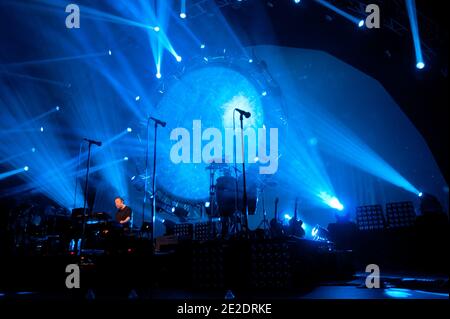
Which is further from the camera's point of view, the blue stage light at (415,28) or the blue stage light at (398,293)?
the blue stage light at (415,28)

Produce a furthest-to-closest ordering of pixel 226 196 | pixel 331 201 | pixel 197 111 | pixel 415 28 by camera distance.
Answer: pixel 197 111 < pixel 331 201 < pixel 226 196 < pixel 415 28

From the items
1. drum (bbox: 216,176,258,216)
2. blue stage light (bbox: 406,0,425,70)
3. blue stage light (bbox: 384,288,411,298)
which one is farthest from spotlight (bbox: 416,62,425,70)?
blue stage light (bbox: 384,288,411,298)

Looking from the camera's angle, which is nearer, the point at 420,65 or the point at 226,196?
the point at 420,65

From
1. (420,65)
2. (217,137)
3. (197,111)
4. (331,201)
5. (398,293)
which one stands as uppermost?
(197,111)

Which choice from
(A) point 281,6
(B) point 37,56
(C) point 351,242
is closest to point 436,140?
(C) point 351,242

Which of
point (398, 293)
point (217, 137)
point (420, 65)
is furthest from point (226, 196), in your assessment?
point (420, 65)

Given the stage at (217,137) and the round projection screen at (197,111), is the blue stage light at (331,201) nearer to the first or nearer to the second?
the stage at (217,137)

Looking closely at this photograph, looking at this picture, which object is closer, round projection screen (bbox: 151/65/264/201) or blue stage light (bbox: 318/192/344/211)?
blue stage light (bbox: 318/192/344/211)

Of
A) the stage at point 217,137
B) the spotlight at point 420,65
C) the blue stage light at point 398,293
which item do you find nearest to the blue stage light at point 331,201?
the stage at point 217,137

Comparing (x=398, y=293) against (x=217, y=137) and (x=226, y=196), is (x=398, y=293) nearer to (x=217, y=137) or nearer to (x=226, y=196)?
(x=226, y=196)

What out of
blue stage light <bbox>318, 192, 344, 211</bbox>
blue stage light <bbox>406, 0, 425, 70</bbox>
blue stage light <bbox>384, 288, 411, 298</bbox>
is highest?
blue stage light <bbox>406, 0, 425, 70</bbox>

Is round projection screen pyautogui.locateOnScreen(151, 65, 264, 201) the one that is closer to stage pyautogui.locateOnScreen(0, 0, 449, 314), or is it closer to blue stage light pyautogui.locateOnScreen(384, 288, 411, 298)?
stage pyautogui.locateOnScreen(0, 0, 449, 314)

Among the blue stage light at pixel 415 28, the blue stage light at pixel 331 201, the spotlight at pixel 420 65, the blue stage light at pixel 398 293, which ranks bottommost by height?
the blue stage light at pixel 398 293

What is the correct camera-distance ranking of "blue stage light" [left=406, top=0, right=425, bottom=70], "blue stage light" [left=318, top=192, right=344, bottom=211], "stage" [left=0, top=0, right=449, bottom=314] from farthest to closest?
"blue stage light" [left=318, top=192, right=344, bottom=211], "blue stage light" [left=406, top=0, right=425, bottom=70], "stage" [left=0, top=0, right=449, bottom=314]
